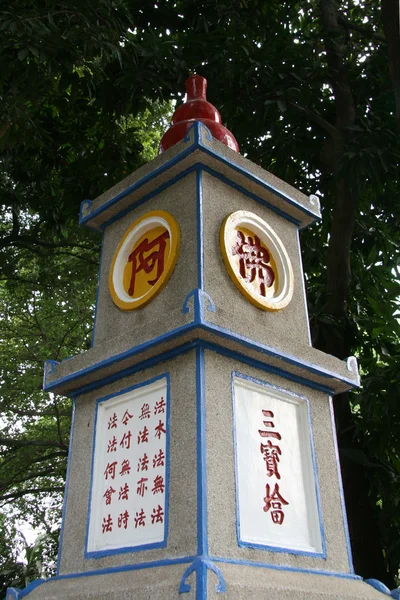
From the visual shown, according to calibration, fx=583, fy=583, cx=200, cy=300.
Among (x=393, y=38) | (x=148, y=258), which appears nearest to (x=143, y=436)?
(x=148, y=258)

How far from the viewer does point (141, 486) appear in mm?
2348

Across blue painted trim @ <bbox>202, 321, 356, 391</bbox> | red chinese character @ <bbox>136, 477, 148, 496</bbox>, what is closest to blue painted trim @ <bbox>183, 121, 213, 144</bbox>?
blue painted trim @ <bbox>202, 321, 356, 391</bbox>

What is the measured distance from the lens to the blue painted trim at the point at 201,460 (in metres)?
2.01

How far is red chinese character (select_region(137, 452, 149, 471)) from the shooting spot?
7.76 ft

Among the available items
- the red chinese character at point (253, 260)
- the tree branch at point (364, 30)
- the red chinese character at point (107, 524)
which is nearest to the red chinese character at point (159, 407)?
the red chinese character at point (107, 524)

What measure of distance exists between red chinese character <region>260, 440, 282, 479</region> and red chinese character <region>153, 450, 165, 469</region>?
0.42 metres

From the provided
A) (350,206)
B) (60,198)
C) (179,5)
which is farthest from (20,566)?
(179,5)

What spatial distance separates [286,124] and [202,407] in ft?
12.6

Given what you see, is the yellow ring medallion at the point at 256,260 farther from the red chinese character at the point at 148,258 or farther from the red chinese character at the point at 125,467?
the red chinese character at the point at 125,467

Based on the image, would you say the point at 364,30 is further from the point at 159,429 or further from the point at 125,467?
the point at 125,467

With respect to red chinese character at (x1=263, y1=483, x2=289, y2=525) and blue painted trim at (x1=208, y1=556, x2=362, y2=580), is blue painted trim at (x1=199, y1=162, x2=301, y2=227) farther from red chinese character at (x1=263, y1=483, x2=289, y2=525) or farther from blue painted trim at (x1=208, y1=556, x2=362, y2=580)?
blue painted trim at (x1=208, y1=556, x2=362, y2=580)

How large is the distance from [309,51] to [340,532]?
4307mm

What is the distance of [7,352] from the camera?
9.19 metres

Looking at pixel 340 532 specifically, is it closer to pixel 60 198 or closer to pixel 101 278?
pixel 101 278
